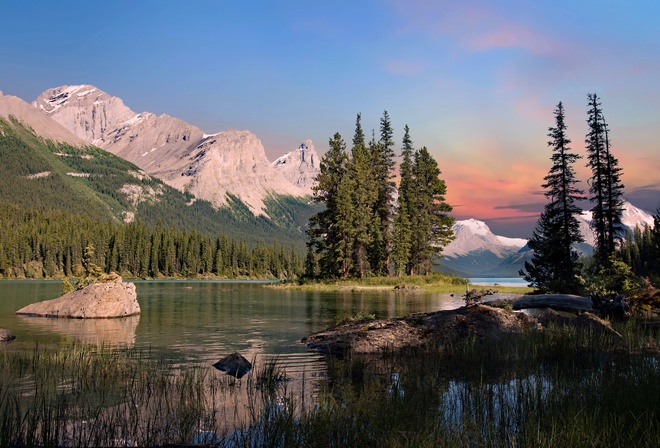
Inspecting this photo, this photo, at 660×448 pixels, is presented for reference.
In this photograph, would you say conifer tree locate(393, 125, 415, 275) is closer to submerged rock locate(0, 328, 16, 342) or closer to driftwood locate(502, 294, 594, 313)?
driftwood locate(502, 294, 594, 313)

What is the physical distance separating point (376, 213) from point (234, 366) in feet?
253

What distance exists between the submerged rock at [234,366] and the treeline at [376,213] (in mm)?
64063

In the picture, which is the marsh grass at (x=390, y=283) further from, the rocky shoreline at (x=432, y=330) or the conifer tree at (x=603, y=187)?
the rocky shoreline at (x=432, y=330)

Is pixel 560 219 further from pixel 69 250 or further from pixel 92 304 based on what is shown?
pixel 69 250

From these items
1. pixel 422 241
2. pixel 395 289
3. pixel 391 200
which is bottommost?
pixel 395 289

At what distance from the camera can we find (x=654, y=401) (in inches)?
346

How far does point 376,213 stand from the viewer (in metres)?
91.1

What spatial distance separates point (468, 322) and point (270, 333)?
10.3 metres

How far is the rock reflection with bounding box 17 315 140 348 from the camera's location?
22203mm

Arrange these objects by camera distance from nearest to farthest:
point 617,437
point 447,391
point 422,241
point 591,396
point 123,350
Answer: point 617,437
point 591,396
point 447,391
point 123,350
point 422,241

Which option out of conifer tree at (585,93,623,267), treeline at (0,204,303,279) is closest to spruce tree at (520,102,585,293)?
conifer tree at (585,93,623,267)

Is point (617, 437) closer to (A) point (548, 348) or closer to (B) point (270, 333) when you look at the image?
(A) point (548, 348)

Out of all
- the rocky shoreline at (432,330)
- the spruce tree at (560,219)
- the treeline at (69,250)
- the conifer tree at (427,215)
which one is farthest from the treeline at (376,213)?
the treeline at (69,250)

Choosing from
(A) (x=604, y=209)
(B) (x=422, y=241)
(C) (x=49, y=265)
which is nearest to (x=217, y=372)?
(A) (x=604, y=209)
